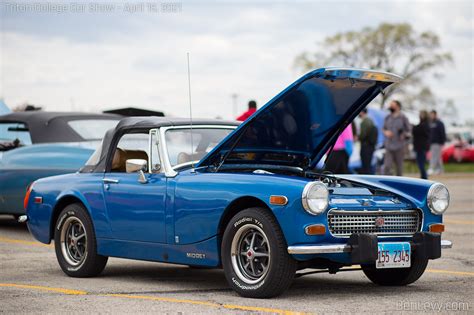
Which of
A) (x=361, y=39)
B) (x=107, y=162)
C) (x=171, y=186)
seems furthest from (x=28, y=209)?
(x=361, y=39)

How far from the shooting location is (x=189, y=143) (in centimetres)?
858

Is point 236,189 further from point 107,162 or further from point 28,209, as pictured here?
point 28,209

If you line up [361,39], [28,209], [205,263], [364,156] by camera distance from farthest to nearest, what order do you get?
[361,39] → [364,156] → [28,209] → [205,263]

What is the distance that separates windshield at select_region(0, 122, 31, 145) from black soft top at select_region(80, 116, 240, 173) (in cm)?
429

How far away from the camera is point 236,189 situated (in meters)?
7.34

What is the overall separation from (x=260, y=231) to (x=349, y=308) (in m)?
0.92

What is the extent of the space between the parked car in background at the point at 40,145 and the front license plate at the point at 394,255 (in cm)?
547

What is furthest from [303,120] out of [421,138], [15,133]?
[421,138]

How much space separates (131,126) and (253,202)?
1937 millimetres

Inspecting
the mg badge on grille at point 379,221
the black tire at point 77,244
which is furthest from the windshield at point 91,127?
the mg badge on grille at point 379,221

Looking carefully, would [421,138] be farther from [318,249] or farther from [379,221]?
[318,249]

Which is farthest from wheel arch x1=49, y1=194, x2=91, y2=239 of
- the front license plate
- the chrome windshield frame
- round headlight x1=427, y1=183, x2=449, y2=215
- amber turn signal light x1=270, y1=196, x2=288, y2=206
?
round headlight x1=427, y1=183, x2=449, y2=215

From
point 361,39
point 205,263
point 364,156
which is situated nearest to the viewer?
point 205,263

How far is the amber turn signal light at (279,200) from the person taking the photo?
275 inches
